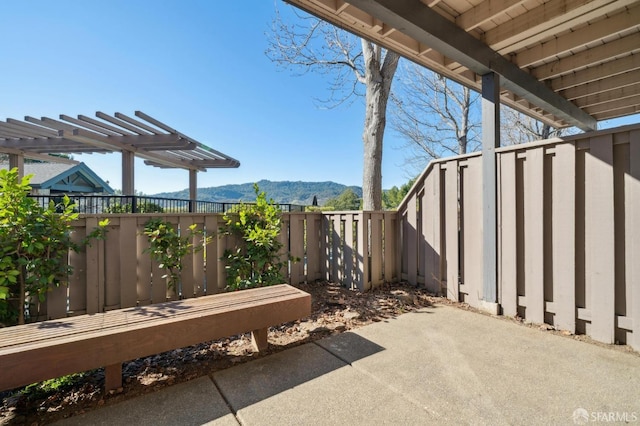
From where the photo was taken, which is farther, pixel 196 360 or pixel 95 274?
pixel 95 274

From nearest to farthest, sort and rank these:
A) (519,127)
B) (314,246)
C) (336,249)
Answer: (336,249) < (314,246) < (519,127)

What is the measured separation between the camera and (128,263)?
2.85m

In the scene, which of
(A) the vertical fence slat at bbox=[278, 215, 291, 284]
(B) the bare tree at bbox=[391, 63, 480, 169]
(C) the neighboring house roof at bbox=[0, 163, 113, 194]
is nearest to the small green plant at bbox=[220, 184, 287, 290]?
(A) the vertical fence slat at bbox=[278, 215, 291, 284]

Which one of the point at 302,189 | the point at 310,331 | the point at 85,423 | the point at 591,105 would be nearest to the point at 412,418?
the point at 310,331

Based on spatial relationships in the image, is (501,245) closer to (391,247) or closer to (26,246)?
(391,247)

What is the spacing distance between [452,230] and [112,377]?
11.7ft

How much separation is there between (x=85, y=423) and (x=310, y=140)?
914 inches

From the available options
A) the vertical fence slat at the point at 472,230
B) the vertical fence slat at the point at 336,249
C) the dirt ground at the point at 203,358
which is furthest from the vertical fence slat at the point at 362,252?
the vertical fence slat at the point at 472,230

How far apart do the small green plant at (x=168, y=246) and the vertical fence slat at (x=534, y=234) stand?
3582 millimetres

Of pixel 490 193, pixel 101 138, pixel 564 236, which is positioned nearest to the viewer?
pixel 564 236

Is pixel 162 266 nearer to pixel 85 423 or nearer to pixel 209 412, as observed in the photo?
pixel 85 423

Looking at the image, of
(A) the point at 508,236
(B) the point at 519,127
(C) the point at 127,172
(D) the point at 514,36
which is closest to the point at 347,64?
(D) the point at 514,36

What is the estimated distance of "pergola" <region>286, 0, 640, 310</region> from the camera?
2436mm

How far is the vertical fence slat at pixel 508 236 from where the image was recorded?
286 centimetres
